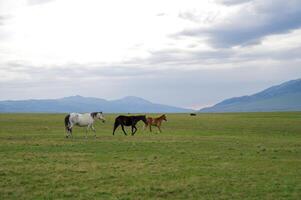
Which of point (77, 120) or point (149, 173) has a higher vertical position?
point (77, 120)

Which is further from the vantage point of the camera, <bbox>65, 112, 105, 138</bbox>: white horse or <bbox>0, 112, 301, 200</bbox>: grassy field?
<bbox>65, 112, 105, 138</bbox>: white horse

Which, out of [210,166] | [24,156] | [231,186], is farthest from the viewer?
[24,156]

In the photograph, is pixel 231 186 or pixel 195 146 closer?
pixel 231 186

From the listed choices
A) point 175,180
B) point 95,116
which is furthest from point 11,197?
point 95,116

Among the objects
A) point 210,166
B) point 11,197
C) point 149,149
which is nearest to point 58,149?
point 149,149

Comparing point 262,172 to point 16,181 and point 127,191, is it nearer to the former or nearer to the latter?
point 127,191

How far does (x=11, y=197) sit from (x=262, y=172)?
28.6ft

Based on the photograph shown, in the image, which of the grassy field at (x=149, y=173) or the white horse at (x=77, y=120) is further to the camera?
the white horse at (x=77, y=120)

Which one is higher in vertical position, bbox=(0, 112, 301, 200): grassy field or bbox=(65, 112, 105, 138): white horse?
bbox=(65, 112, 105, 138): white horse

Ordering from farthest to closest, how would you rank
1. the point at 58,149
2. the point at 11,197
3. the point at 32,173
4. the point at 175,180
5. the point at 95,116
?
the point at 95,116 → the point at 58,149 → the point at 32,173 → the point at 175,180 → the point at 11,197

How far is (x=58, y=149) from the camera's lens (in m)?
21.8

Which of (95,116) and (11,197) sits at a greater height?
(95,116)

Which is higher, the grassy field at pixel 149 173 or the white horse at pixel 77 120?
the white horse at pixel 77 120

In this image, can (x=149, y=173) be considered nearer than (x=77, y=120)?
Yes
